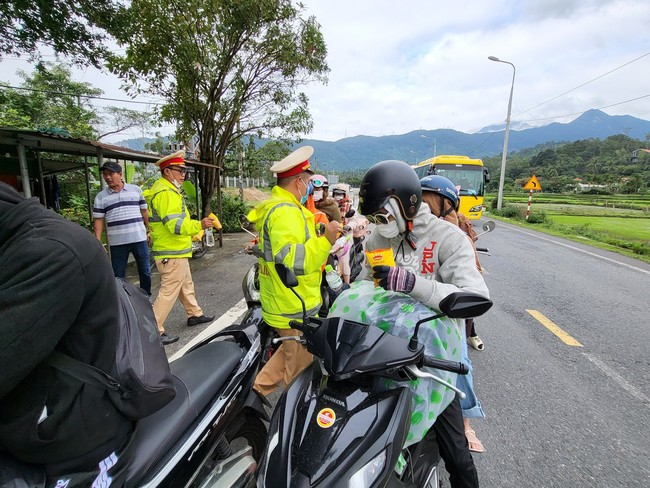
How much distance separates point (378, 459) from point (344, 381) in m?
0.28

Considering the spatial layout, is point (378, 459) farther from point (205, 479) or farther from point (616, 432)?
point (616, 432)

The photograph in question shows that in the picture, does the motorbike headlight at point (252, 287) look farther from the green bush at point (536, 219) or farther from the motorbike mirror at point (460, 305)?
the green bush at point (536, 219)

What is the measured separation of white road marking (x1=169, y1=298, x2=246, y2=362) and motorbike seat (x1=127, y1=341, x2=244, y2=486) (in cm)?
181

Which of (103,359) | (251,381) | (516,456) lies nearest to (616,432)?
(516,456)

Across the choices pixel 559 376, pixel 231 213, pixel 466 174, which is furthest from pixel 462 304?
pixel 466 174

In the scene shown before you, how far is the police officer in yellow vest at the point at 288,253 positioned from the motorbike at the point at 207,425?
0.71 ft

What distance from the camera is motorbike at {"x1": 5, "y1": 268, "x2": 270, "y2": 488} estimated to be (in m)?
1.21

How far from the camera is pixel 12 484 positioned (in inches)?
34.4

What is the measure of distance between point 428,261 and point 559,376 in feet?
7.24

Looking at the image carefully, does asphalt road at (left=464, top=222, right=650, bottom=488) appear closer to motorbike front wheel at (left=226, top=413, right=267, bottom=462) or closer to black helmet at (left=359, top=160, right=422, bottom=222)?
motorbike front wheel at (left=226, top=413, right=267, bottom=462)

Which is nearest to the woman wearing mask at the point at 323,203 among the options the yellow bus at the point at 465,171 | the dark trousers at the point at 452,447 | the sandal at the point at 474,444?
the sandal at the point at 474,444

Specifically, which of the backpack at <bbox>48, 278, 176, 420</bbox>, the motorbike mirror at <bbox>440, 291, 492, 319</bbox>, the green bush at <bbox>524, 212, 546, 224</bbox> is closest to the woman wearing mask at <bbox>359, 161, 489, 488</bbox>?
the motorbike mirror at <bbox>440, 291, 492, 319</bbox>

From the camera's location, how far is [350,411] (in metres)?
1.18

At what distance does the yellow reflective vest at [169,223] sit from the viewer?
351cm
